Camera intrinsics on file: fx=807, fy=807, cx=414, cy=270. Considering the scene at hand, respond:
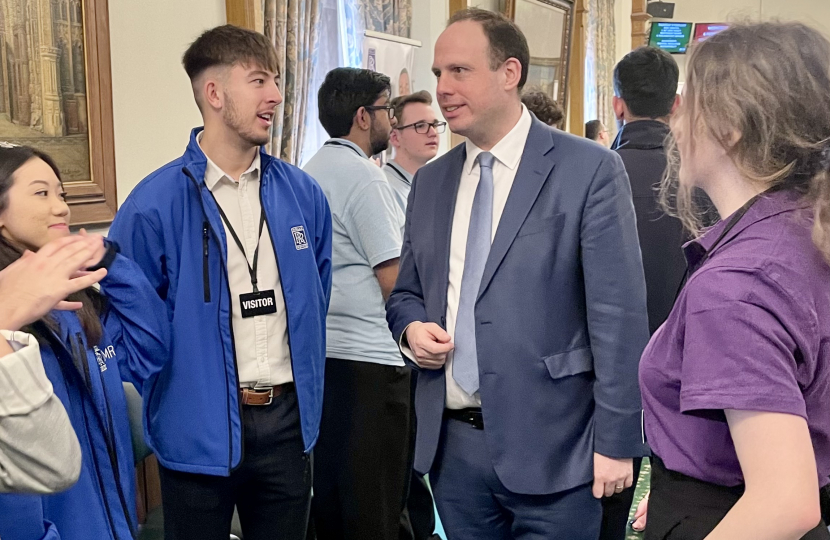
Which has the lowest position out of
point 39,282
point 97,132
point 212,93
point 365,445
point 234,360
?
point 365,445

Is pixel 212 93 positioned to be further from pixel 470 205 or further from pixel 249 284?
pixel 470 205

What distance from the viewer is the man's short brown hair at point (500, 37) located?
2076 millimetres

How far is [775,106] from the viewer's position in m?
1.13

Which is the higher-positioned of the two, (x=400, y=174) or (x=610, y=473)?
(x=400, y=174)

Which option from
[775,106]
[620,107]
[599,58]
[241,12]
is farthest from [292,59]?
[599,58]

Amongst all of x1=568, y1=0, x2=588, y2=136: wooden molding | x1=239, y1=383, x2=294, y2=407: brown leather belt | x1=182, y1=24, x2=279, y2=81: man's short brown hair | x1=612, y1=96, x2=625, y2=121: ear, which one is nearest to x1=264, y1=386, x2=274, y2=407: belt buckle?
x1=239, y1=383, x2=294, y2=407: brown leather belt

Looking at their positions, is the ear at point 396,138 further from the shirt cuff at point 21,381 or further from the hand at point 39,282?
the shirt cuff at point 21,381

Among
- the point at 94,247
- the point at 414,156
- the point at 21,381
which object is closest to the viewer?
the point at 21,381

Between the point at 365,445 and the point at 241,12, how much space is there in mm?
2009

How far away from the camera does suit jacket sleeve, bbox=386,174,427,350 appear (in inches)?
83.5

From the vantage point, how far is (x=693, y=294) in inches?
→ 45.0

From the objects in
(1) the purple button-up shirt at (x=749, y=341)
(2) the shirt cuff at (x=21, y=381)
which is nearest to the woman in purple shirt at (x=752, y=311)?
(1) the purple button-up shirt at (x=749, y=341)

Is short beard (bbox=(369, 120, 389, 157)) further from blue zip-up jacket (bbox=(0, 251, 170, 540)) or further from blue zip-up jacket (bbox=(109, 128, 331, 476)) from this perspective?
blue zip-up jacket (bbox=(0, 251, 170, 540))

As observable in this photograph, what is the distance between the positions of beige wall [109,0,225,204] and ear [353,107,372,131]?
80 centimetres
